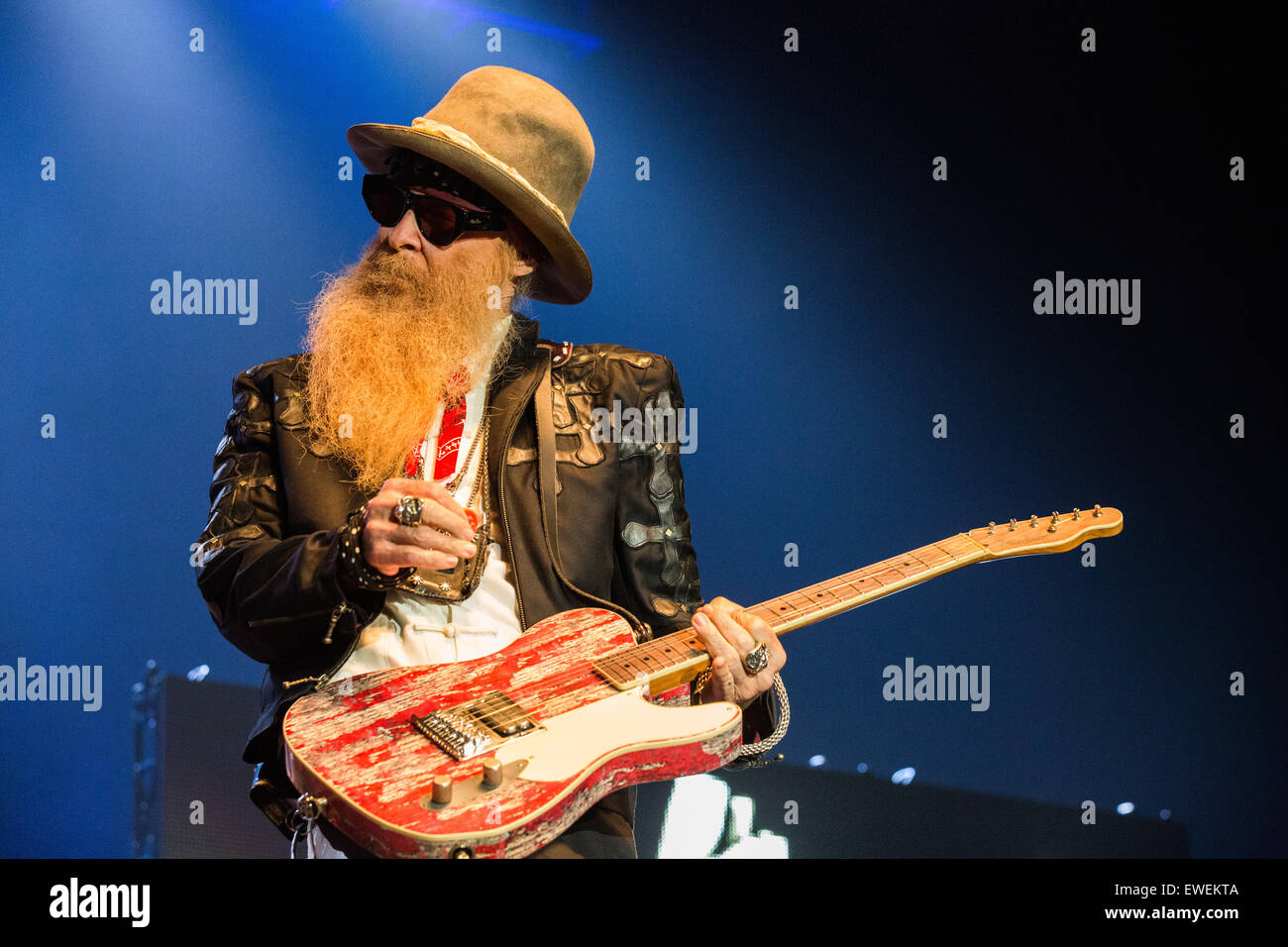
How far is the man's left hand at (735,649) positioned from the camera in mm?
2150

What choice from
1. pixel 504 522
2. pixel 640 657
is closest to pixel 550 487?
pixel 504 522

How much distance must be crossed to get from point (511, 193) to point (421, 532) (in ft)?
3.29

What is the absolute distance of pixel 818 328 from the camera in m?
3.96

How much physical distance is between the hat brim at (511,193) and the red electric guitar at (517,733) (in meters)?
0.94

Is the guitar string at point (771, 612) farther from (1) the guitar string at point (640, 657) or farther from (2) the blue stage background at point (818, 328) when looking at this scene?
(2) the blue stage background at point (818, 328)

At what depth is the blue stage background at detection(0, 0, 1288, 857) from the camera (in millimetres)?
3791

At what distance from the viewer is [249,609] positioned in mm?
2178

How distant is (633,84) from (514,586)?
7.63 feet

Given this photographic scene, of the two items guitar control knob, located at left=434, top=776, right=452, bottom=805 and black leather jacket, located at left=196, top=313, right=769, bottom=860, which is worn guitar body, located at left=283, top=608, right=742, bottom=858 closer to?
guitar control knob, located at left=434, top=776, right=452, bottom=805

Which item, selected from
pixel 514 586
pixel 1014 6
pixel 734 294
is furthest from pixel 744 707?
pixel 1014 6

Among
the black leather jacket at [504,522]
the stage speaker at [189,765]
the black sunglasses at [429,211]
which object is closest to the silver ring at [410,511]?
the black leather jacket at [504,522]

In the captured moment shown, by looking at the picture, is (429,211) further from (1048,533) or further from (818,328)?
(818,328)

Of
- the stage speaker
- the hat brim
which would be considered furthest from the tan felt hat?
the stage speaker
